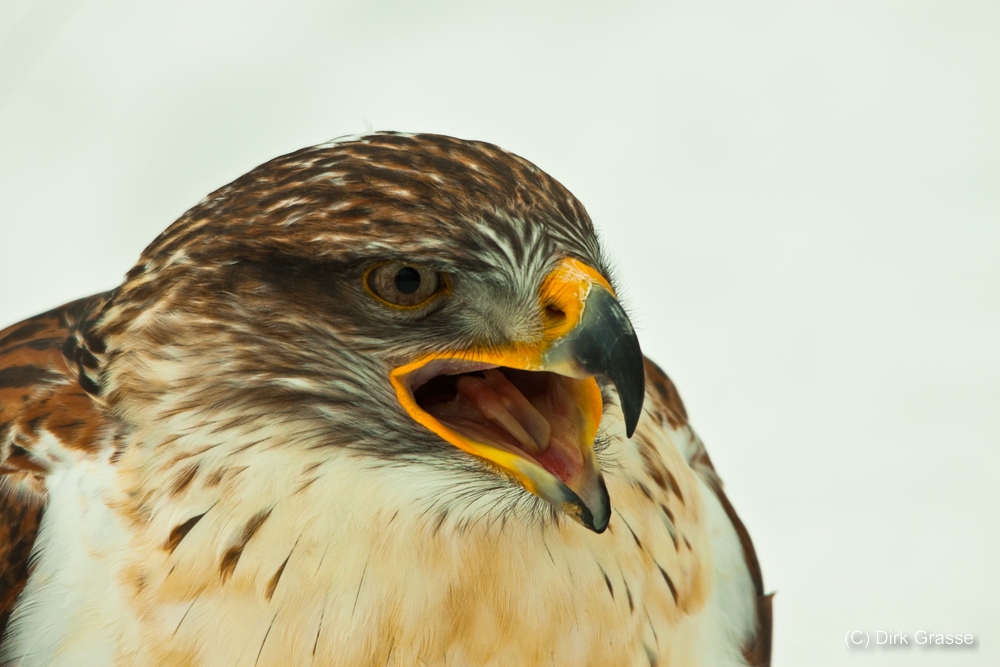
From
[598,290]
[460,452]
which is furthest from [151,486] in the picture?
[598,290]

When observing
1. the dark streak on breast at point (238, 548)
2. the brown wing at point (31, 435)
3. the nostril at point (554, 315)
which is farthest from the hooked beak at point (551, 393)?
the brown wing at point (31, 435)

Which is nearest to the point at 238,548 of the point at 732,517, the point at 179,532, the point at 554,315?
the point at 179,532

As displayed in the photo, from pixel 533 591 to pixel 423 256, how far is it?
0.47 meters

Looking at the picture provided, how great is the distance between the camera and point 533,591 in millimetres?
1364

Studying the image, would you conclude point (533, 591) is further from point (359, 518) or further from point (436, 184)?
point (436, 184)

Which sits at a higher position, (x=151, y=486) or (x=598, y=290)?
(x=598, y=290)

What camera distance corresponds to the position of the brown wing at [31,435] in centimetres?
139

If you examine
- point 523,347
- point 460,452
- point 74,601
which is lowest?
point 74,601

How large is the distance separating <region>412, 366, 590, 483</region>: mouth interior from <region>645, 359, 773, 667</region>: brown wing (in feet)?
1.69

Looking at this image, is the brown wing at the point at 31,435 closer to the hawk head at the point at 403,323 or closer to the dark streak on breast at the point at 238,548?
the hawk head at the point at 403,323

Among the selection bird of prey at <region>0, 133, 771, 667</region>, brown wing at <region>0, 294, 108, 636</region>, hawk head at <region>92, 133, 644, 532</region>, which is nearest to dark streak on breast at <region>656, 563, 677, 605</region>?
bird of prey at <region>0, 133, 771, 667</region>

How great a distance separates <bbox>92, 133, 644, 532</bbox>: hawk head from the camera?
1.17 m

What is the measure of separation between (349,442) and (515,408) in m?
0.20

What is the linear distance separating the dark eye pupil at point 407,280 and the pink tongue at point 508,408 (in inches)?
6.1
